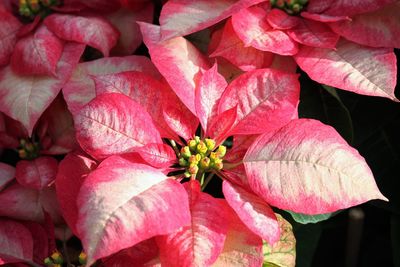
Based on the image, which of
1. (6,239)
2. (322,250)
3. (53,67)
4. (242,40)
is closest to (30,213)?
(6,239)

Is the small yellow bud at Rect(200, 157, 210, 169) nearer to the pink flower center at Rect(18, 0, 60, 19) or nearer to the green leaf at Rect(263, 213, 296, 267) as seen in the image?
the green leaf at Rect(263, 213, 296, 267)

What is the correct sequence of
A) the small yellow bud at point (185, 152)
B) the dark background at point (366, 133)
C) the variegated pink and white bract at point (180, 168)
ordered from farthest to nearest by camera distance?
the dark background at point (366, 133) → the small yellow bud at point (185, 152) → the variegated pink and white bract at point (180, 168)

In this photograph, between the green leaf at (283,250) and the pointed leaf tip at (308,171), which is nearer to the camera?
the pointed leaf tip at (308,171)

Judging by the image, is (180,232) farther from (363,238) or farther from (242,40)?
(363,238)

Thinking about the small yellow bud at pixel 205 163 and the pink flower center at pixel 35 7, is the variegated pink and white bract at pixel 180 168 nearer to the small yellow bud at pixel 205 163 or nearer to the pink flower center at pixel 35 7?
the small yellow bud at pixel 205 163

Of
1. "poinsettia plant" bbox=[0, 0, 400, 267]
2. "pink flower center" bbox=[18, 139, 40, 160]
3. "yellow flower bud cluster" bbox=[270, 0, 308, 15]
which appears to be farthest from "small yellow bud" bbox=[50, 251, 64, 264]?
"yellow flower bud cluster" bbox=[270, 0, 308, 15]

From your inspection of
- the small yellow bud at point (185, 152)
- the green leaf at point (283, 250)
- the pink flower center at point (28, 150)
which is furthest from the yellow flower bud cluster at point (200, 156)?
the pink flower center at point (28, 150)

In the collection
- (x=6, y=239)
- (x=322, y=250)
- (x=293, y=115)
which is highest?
(x=293, y=115)

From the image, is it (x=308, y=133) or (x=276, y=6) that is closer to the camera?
(x=308, y=133)
